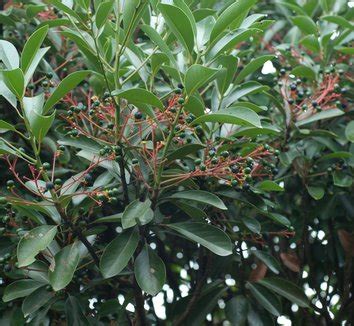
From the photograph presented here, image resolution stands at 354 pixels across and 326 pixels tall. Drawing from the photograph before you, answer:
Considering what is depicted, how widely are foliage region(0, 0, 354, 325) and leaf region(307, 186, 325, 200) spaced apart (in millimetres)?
93

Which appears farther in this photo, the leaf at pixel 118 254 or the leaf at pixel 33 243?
the leaf at pixel 118 254

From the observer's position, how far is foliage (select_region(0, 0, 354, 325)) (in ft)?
6.34

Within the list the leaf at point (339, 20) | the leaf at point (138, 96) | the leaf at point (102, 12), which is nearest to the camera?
the leaf at point (138, 96)

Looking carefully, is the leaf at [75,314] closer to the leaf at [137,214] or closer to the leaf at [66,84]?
the leaf at [137,214]

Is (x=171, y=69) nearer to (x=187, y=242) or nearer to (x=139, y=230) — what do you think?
(x=139, y=230)

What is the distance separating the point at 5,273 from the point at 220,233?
0.70 metres

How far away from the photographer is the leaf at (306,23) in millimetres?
2802

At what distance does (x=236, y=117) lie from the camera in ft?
6.16

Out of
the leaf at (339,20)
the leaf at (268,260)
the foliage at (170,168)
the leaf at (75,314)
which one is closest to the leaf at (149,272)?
the foliage at (170,168)

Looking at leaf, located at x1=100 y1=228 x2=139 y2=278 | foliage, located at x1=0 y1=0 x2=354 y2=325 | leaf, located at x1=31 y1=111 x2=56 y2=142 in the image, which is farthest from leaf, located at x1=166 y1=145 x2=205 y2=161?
leaf, located at x1=31 y1=111 x2=56 y2=142

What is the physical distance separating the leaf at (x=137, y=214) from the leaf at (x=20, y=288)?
1.37ft

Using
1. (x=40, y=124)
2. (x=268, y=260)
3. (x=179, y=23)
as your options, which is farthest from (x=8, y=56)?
(x=268, y=260)

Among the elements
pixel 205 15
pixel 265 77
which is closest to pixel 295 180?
pixel 265 77

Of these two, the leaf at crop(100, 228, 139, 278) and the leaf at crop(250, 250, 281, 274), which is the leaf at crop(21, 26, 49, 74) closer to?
the leaf at crop(100, 228, 139, 278)
